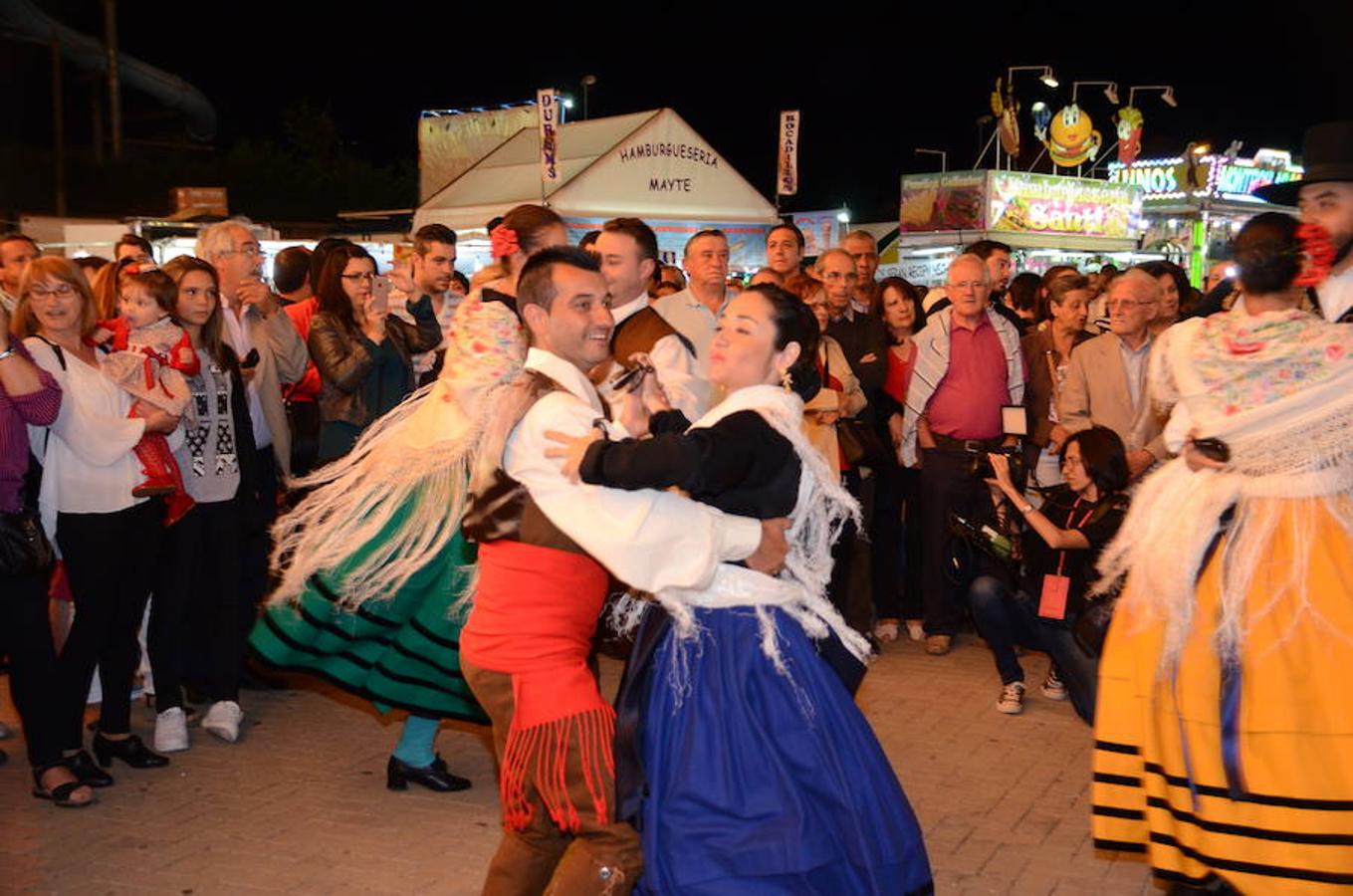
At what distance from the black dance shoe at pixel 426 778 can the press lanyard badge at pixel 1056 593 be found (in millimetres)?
2594

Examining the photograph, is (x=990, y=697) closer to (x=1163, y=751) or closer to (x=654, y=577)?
(x=1163, y=751)

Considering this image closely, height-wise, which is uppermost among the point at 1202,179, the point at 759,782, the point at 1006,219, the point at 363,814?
the point at 1202,179

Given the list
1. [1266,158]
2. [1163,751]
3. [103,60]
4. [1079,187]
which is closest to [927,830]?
[1163,751]

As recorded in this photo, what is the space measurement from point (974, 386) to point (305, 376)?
345 cm

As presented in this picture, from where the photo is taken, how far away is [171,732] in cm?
544

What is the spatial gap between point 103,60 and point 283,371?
27.7m

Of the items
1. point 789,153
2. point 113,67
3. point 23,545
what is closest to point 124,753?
point 23,545

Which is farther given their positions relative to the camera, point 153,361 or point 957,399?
point 957,399

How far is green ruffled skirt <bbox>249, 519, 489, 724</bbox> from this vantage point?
425cm

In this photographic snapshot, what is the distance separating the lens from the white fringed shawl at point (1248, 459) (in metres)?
3.38

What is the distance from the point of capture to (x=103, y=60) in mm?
30219

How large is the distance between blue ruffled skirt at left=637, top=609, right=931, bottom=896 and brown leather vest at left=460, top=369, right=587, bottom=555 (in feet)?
1.20

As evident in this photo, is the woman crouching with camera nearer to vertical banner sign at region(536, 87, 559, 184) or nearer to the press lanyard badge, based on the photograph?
the press lanyard badge

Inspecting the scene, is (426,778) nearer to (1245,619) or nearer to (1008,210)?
(1245,619)
